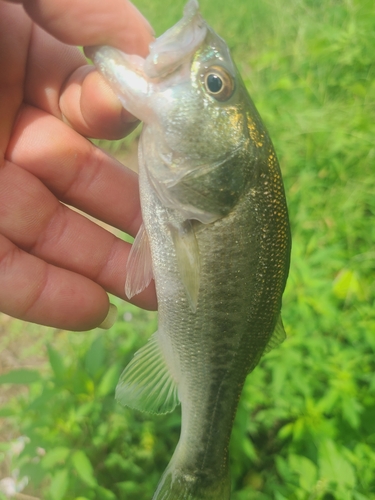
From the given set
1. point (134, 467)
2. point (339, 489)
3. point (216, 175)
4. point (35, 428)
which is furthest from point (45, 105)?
point (339, 489)

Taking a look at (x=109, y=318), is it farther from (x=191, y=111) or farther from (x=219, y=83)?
(x=219, y=83)

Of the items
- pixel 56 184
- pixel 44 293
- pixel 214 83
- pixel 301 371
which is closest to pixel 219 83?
pixel 214 83

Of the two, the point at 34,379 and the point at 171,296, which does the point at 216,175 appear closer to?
the point at 171,296

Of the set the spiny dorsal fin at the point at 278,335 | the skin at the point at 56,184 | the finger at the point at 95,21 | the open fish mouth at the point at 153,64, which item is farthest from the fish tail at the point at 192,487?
the finger at the point at 95,21

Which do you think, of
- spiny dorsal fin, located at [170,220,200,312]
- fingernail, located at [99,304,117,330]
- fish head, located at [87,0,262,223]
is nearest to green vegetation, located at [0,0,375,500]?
fingernail, located at [99,304,117,330]

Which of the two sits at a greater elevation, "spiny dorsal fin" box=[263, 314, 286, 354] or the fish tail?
"spiny dorsal fin" box=[263, 314, 286, 354]

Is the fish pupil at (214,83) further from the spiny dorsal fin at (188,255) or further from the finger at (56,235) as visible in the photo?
the finger at (56,235)

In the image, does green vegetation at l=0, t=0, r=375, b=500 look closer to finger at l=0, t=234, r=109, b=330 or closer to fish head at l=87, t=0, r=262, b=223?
finger at l=0, t=234, r=109, b=330
